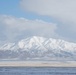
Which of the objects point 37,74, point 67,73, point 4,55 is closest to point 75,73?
point 67,73

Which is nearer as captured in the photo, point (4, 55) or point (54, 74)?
point (54, 74)

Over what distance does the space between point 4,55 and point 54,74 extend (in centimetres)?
11040

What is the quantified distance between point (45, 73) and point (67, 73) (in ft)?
12.9

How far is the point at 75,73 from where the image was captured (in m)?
61.9

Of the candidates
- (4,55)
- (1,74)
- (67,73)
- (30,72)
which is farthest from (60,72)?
(4,55)

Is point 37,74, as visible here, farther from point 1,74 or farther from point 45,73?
point 1,74

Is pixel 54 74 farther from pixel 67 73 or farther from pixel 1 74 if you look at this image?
pixel 1 74

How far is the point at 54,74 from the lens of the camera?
6203 centimetres

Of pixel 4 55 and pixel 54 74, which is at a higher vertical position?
pixel 4 55

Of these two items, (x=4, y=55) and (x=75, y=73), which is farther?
(x=4, y=55)

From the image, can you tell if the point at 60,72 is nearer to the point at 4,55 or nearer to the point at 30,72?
the point at 30,72

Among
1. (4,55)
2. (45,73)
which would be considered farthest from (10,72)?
(4,55)

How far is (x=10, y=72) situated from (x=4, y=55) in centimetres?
10680

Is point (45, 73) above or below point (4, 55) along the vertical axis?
below
